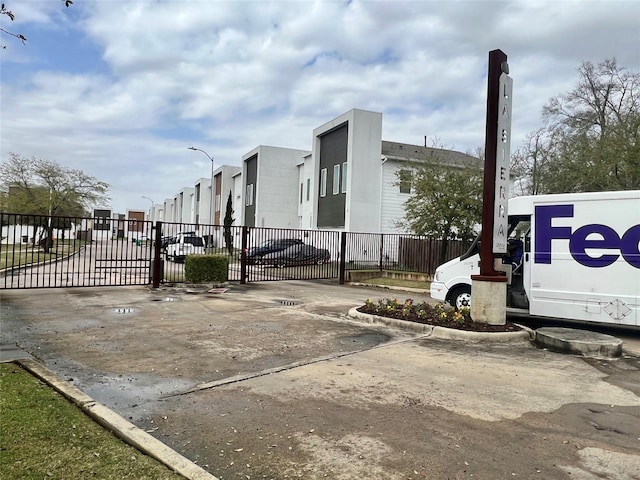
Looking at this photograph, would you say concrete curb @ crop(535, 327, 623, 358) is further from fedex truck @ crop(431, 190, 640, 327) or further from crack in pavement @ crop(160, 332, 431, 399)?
crack in pavement @ crop(160, 332, 431, 399)

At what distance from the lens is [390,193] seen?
2803cm

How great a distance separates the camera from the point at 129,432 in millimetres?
3867

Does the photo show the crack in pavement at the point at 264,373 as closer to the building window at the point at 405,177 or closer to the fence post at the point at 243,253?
the fence post at the point at 243,253

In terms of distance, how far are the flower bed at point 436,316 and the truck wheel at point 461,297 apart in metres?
1.14

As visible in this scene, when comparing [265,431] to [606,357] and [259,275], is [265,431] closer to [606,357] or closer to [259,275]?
[606,357]

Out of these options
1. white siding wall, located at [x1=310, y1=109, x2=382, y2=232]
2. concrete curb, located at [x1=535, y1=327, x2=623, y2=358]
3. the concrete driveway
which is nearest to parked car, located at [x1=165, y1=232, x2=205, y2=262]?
white siding wall, located at [x1=310, y1=109, x2=382, y2=232]

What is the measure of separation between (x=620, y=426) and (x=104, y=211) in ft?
141

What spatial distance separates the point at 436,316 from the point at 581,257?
310 cm

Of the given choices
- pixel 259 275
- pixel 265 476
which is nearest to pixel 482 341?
pixel 265 476

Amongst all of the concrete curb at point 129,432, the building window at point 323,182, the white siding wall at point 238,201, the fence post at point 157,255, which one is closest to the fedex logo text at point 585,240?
the concrete curb at point 129,432

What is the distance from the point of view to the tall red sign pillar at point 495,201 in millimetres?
8906

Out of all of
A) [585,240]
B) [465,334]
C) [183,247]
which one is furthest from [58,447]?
[183,247]

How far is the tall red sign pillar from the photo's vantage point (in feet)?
29.2

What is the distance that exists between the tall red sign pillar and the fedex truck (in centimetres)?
42
